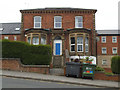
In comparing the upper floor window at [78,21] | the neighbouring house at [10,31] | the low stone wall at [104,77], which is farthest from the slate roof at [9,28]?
the low stone wall at [104,77]

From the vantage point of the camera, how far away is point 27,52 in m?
15.5

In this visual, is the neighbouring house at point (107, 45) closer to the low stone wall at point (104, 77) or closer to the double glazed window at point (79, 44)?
the double glazed window at point (79, 44)

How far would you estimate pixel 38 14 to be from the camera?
23.3 metres

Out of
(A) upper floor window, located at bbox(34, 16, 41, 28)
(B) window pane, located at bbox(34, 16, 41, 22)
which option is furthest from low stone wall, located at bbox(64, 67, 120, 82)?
(B) window pane, located at bbox(34, 16, 41, 22)

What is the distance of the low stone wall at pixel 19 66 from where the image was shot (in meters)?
14.8

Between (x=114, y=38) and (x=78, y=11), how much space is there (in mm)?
14916

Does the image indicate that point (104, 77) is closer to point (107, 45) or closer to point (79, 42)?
point (79, 42)

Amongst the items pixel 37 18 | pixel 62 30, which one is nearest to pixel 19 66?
pixel 62 30

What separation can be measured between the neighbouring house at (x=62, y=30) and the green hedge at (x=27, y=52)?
597cm

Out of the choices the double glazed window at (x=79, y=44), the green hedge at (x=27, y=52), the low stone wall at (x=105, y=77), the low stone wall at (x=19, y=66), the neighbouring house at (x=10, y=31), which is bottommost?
the low stone wall at (x=105, y=77)

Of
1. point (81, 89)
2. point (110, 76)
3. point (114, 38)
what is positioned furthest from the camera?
point (114, 38)

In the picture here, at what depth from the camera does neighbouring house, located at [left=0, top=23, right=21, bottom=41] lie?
34656mm

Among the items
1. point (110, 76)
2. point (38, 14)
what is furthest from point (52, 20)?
point (110, 76)

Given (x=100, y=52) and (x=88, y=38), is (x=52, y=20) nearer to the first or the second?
(x=88, y=38)
